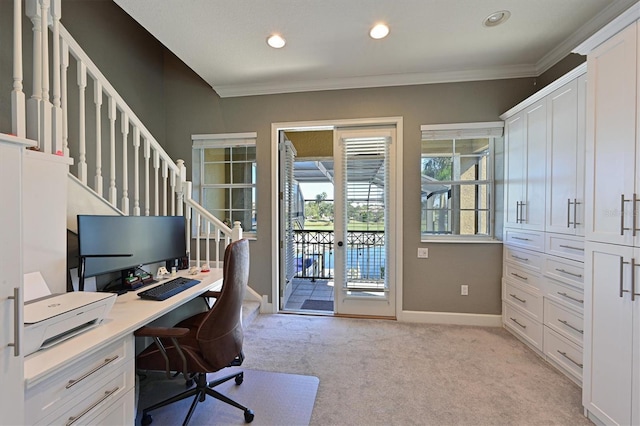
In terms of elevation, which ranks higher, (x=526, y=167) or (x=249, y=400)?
(x=526, y=167)

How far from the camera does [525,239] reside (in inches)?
106

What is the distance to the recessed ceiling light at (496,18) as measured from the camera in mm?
2193

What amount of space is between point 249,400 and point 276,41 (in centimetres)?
291

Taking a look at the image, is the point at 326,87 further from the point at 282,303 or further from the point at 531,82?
the point at 282,303

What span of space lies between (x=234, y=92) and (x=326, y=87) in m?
1.16

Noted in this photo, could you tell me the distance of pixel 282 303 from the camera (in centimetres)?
358

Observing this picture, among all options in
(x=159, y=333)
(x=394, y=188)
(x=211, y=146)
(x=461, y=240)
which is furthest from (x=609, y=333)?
(x=211, y=146)

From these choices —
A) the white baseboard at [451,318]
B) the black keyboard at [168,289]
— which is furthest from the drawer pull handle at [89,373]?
the white baseboard at [451,318]

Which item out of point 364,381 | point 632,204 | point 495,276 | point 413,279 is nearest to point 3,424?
point 364,381

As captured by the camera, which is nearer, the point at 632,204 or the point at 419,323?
the point at 632,204

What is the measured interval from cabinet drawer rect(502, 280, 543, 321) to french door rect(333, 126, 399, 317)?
1177 mm

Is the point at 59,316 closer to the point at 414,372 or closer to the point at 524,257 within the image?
the point at 414,372

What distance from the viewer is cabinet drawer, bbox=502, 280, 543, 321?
251 cm

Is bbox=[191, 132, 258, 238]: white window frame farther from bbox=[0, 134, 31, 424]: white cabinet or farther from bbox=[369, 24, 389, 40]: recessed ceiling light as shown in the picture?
bbox=[0, 134, 31, 424]: white cabinet
